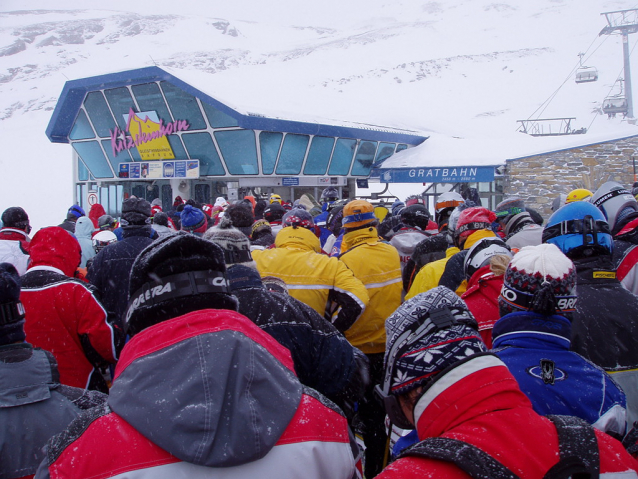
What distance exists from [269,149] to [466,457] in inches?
643

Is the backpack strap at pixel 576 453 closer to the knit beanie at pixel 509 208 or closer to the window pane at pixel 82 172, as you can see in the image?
the knit beanie at pixel 509 208

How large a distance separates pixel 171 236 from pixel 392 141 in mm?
20851

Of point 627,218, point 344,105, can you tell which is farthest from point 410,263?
point 344,105

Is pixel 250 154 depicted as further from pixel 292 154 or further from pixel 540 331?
pixel 540 331

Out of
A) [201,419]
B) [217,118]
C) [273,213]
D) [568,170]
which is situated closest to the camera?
[201,419]

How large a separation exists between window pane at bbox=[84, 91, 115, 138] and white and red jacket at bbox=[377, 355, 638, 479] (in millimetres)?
19390

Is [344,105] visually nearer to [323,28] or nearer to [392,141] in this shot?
→ [392,141]

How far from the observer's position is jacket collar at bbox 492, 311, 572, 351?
1.88 m

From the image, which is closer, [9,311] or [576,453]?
[576,453]

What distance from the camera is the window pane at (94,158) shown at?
20016mm

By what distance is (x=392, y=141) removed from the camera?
21.6 m

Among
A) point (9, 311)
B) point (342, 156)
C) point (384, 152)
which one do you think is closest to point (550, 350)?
point (9, 311)

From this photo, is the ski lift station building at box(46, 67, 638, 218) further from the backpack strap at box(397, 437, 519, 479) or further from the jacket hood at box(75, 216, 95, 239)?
the backpack strap at box(397, 437, 519, 479)

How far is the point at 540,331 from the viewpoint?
1.88m
